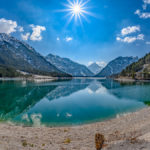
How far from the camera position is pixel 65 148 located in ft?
48.1

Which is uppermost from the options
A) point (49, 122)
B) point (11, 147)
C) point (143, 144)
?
point (143, 144)

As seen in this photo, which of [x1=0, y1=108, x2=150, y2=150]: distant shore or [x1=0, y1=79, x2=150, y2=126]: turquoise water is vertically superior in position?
[x1=0, y1=108, x2=150, y2=150]: distant shore

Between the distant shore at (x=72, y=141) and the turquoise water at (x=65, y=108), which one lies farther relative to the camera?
the turquoise water at (x=65, y=108)

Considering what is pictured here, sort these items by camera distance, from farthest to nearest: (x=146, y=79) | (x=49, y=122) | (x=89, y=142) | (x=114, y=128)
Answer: (x=146, y=79) → (x=49, y=122) → (x=114, y=128) → (x=89, y=142)

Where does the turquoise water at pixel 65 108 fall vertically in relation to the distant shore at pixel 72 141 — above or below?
below

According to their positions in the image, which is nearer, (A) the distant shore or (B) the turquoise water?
(A) the distant shore

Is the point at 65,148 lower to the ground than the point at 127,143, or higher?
lower

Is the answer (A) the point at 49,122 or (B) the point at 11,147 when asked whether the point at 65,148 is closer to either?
(B) the point at 11,147

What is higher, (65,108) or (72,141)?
(72,141)

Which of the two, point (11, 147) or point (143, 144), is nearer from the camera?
point (143, 144)

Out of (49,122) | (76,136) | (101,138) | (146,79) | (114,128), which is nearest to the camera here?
(101,138)

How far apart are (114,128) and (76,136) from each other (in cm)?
690

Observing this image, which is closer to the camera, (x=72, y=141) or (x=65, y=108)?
(x=72, y=141)

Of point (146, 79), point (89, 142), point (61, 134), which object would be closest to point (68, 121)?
point (61, 134)
